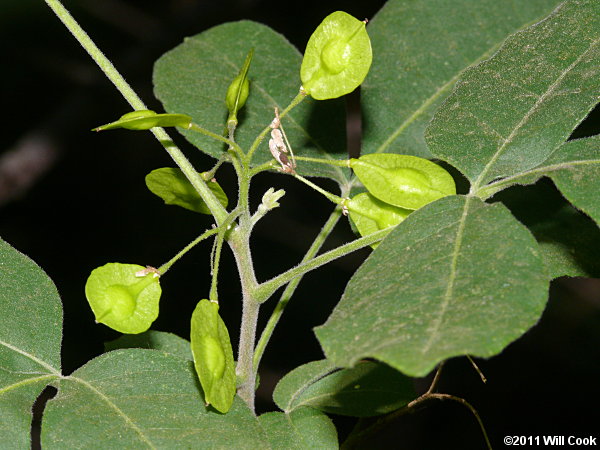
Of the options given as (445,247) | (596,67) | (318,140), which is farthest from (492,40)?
(445,247)

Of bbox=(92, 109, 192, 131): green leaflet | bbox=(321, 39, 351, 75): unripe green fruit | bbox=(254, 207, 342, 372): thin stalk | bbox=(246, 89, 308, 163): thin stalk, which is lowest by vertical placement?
bbox=(254, 207, 342, 372): thin stalk

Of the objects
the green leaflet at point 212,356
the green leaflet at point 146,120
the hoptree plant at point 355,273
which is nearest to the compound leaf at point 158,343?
the hoptree plant at point 355,273

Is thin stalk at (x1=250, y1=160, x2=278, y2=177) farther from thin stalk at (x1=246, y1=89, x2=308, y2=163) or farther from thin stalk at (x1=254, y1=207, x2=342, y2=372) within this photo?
thin stalk at (x1=254, y1=207, x2=342, y2=372)

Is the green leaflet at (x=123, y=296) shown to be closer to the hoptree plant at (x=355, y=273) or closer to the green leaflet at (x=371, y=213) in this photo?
the hoptree plant at (x=355, y=273)

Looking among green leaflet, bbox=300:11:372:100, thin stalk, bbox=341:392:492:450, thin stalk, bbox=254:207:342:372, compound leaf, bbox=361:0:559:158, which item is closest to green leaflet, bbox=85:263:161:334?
thin stalk, bbox=254:207:342:372

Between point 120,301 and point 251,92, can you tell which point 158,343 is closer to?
point 120,301

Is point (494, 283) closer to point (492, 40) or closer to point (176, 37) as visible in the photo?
point (492, 40)

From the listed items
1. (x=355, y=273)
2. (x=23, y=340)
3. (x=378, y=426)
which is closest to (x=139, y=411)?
(x=23, y=340)
